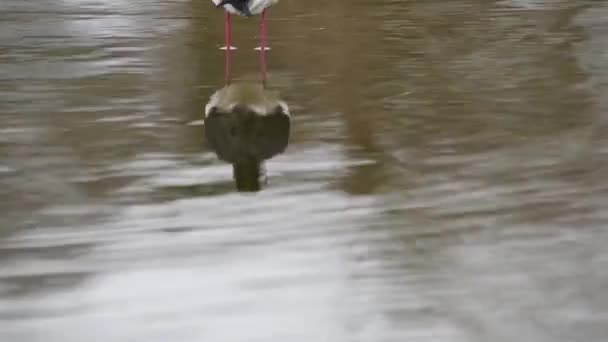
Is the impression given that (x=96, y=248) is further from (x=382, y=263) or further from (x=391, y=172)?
(x=391, y=172)

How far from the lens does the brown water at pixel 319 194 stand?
3094 millimetres

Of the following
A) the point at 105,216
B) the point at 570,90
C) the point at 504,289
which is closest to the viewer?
the point at 504,289

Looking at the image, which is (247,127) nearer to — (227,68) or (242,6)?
(227,68)

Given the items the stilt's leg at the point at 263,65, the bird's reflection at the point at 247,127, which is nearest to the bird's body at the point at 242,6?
the stilt's leg at the point at 263,65

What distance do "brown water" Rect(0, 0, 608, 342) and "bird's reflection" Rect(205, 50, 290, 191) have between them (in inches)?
3.3

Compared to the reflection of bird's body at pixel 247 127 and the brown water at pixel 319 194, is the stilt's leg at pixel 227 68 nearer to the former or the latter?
the brown water at pixel 319 194

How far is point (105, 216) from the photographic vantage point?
392 centimetres

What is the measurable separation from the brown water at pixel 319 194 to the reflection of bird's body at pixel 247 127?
0.27ft

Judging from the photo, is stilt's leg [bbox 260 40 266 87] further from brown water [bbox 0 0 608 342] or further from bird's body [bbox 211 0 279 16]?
bird's body [bbox 211 0 279 16]

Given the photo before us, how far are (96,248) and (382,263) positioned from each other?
0.95 meters

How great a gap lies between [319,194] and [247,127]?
101 centimetres

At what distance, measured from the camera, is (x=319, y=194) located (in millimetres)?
4211

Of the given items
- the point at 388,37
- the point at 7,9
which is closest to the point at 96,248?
the point at 388,37

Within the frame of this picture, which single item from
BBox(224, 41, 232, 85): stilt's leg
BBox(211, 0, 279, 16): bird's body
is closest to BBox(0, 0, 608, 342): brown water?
BBox(224, 41, 232, 85): stilt's leg
